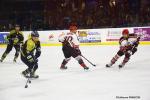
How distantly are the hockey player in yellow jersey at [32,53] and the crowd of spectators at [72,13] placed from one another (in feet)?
6.55

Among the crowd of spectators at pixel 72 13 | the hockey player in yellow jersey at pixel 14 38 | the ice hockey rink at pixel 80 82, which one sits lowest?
the ice hockey rink at pixel 80 82

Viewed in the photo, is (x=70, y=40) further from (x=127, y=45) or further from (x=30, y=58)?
(x=30, y=58)

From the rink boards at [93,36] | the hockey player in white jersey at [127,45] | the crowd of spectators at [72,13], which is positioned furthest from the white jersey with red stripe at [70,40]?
the rink boards at [93,36]

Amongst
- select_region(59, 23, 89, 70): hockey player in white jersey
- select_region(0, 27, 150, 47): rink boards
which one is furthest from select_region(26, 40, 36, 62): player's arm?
select_region(0, 27, 150, 47): rink boards

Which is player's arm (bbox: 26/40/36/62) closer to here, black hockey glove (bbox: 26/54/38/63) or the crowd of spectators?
black hockey glove (bbox: 26/54/38/63)

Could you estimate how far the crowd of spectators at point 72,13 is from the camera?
648 centimetres

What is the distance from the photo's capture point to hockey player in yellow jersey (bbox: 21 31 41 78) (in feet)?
12.5

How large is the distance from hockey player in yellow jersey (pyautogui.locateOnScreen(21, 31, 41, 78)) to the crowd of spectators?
200 cm

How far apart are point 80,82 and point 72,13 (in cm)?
402

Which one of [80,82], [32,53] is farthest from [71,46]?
[80,82]

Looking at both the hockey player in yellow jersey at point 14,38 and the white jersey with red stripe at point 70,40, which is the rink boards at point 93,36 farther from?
the white jersey with red stripe at point 70,40

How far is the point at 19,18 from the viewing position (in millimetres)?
6398

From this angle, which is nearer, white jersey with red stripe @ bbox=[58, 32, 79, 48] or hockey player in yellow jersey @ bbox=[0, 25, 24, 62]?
white jersey with red stripe @ bbox=[58, 32, 79, 48]

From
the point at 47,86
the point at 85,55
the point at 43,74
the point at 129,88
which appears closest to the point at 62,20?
the point at 85,55
